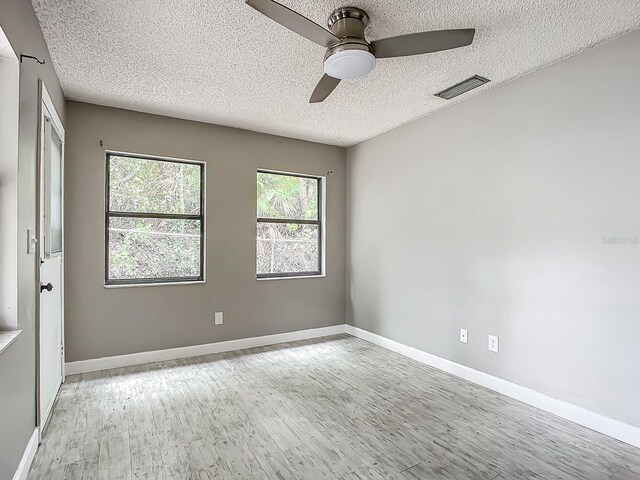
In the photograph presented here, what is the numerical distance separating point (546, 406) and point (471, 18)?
8.69 feet

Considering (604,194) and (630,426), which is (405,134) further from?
(630,426)

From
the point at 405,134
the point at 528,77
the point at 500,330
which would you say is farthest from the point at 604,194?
the point at 405,134

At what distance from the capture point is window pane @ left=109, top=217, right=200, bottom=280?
353 centimetres

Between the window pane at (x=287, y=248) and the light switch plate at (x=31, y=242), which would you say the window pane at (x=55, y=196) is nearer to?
the light switch plate at (x=31, y=242)

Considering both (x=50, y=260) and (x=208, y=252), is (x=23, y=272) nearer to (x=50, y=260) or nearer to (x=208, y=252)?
(x=50, y=260)

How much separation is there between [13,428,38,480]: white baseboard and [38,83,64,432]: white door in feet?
0.36

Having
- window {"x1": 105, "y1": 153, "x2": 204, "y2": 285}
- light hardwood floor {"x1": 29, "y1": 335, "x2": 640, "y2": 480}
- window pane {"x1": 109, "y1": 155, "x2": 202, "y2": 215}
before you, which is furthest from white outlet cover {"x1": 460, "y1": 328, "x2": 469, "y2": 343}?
window pane {"x1": 109, "y1": 155, "x2": 202, "y2": 215}

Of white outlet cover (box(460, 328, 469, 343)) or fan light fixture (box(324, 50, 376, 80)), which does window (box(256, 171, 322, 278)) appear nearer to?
white outlet cover (box(460, 328, 469, 343))

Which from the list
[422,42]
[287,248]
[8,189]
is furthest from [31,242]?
[287,248]

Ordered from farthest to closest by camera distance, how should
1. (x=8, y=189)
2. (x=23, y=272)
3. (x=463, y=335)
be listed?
(x=463, y=335) → (x=23, y=272) → (x=8, y=189)

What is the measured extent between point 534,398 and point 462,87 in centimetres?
249

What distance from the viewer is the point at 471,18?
6.74 feet

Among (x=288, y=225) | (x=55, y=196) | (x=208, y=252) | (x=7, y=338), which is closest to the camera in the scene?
(x=7, y=338)

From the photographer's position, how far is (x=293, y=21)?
1.75 metres
